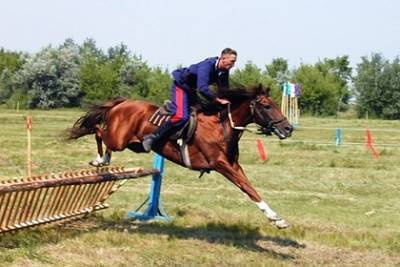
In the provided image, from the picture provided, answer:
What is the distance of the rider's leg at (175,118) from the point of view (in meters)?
9.34

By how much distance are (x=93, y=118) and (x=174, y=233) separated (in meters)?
2.40

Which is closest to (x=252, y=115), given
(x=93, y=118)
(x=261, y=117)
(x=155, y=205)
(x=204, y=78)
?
(x=261, y=117)

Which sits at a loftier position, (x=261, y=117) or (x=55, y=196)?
(x=261, y=117)

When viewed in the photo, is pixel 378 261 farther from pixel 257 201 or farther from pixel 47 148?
pixel 47 148

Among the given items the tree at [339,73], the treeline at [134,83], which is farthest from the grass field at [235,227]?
the tree at [339,73]

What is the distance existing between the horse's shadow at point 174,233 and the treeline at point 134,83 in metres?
61.9

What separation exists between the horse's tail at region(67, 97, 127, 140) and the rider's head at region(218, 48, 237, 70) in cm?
255

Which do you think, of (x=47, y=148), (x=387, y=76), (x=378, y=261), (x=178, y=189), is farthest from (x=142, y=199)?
(x=387, y=76)

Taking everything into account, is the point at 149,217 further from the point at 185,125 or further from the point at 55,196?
the point at 185,125

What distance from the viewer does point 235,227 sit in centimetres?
1062

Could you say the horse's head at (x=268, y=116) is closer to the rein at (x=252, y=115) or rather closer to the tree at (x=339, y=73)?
the rein at (x=252, y=115)

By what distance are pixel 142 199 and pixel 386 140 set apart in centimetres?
2353

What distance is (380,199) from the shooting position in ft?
47.9

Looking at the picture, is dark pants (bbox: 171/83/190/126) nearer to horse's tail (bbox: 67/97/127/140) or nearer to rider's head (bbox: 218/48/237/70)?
rider's head (bbox: 218/48/237/70)
